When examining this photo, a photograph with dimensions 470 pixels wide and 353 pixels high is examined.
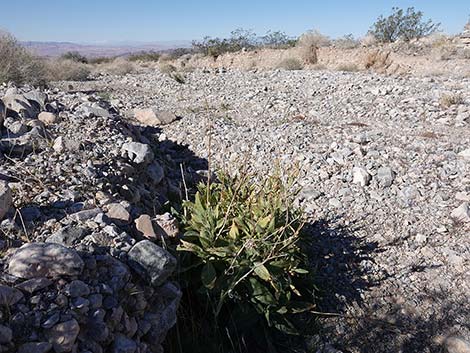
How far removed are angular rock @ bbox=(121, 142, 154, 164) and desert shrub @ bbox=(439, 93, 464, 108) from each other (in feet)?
14.2

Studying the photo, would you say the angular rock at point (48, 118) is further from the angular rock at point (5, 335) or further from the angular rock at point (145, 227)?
the angular rock at point (5, 335)

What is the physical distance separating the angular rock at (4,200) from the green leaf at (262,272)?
1316 mm

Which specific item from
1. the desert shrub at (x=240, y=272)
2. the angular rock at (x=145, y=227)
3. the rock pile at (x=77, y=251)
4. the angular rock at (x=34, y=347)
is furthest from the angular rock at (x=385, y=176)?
the angular rock at (x=34, y=347)

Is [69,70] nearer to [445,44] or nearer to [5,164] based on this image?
[5,164]

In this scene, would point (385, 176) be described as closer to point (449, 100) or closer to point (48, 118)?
point (449, 100)

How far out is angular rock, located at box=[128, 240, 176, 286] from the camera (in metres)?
2.11

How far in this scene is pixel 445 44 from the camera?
14391 mm

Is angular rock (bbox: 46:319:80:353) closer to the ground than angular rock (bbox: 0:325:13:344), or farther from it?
closer to the ground

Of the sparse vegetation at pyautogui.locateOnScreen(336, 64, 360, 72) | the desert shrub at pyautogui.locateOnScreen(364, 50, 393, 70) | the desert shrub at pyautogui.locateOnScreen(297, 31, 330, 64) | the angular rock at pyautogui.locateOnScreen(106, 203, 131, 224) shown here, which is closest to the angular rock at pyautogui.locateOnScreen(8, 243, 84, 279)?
the angular rock at pyautogui.locateOnScreen(106, 203, 131, 224)

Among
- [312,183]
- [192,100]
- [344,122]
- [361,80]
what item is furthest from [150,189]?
[361,80]

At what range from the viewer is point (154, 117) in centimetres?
628

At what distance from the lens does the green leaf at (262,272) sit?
2.40 metres

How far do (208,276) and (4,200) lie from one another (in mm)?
1103

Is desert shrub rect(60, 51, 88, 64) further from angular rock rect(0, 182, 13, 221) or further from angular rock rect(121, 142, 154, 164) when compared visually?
angular rock rect(0, 182, 13, 221)
